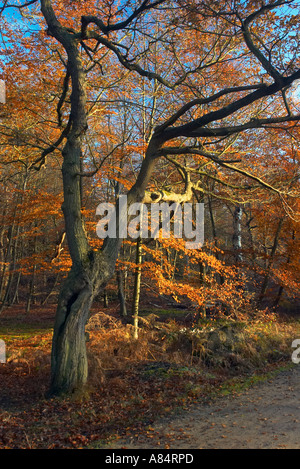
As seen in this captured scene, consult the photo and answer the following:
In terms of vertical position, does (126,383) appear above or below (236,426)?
below

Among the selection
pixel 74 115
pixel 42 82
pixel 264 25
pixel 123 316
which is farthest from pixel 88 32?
pixel 123 316

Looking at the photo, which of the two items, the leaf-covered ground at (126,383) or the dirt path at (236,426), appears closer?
the dirt path at (236,426)

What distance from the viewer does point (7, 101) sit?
36.3 ft

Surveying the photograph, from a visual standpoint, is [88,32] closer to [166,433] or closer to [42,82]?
[42,82]

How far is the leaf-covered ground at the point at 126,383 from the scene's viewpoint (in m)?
4.84

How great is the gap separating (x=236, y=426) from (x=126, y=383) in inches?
98.2

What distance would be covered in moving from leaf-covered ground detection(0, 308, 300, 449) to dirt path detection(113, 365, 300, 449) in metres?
0.18

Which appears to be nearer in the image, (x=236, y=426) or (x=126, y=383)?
(x=236, y=426)

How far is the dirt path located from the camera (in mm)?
4277

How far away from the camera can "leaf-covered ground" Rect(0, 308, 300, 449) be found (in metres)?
4.84

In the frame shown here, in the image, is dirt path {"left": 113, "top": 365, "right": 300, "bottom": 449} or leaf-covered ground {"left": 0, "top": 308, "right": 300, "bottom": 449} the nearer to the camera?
dirt path {"left": 113, "top": 365, "right": 300, "bottom": 449}

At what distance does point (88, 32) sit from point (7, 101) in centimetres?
471

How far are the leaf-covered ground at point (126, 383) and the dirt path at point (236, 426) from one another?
0.58ft

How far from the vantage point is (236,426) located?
4.80 meters
